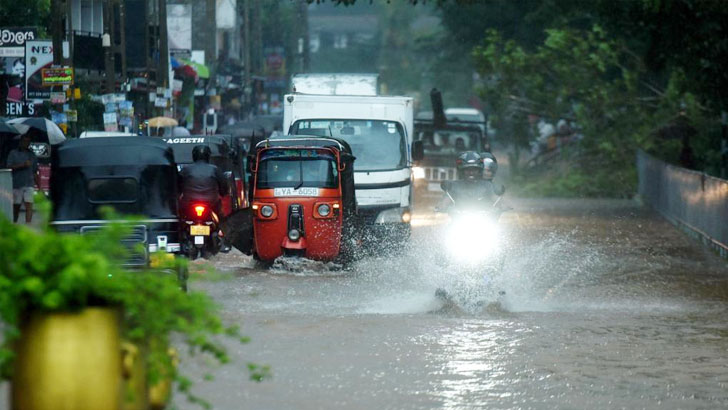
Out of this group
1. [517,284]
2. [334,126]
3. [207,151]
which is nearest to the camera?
[517,284]

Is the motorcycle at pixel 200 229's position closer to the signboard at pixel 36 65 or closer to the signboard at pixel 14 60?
the signboard at pixel 36 65

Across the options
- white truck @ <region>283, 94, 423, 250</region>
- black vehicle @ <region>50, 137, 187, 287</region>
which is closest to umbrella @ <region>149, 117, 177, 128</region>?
white truck @ <region>283, 94, 423, 250</region>

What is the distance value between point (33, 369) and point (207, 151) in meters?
14.9

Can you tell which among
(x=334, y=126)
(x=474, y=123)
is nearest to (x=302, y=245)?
(x=334, y=126)

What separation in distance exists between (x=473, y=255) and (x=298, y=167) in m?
5.15

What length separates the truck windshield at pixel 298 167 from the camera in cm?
1827

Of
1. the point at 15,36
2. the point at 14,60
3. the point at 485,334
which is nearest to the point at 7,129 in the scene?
the point at 15,36

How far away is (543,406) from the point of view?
897 centimetres

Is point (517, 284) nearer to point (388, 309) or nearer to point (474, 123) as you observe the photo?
point (388, 309)

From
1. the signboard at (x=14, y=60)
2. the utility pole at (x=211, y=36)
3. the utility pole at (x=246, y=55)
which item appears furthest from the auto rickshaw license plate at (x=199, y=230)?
the utility pole at (x=246, y=55)

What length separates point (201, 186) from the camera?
18703mm

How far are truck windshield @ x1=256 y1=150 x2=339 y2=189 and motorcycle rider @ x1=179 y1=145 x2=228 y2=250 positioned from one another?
0.82 metres

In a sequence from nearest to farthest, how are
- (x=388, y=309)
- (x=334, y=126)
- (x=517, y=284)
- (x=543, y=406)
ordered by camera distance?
(x=543, y=406), (x=388, y=309), (x=517, y=284), (x=334, y=126)

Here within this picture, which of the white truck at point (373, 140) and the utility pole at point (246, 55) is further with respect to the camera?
the utility pole at point (246, 55)
